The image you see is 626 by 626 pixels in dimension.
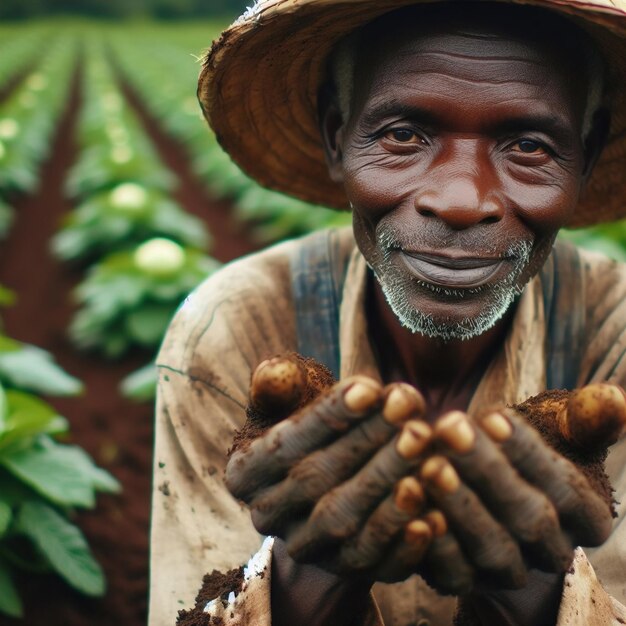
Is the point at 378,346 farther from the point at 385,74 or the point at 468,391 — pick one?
the point at 385,74

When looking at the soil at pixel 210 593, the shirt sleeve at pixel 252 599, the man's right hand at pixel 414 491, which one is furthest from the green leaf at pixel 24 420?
the man's right hand at pixel 414 491

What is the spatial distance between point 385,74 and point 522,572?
90cm

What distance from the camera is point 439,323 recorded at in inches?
58.3

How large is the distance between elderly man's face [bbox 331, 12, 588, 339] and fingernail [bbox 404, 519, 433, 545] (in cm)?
55

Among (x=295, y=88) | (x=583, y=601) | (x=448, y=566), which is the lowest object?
(x=583, y=601)

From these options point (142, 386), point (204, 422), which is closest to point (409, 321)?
point (204, 422)

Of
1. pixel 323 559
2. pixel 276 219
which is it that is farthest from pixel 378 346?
pixel 276 219

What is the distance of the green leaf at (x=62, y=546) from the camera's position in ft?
8.46

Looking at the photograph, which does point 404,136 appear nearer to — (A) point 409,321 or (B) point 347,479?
(A) point 409,321

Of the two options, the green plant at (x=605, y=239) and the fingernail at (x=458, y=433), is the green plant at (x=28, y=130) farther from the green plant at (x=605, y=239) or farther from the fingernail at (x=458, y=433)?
the fingernail at (x=458, y=433)

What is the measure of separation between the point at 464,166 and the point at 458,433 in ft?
2.03

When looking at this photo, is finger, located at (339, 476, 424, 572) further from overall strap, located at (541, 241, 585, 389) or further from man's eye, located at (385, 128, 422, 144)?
overall strap, located at (541, 241, 585, 389)

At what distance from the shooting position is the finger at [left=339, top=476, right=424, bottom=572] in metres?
0.97

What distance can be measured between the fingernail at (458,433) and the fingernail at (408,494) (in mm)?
64
